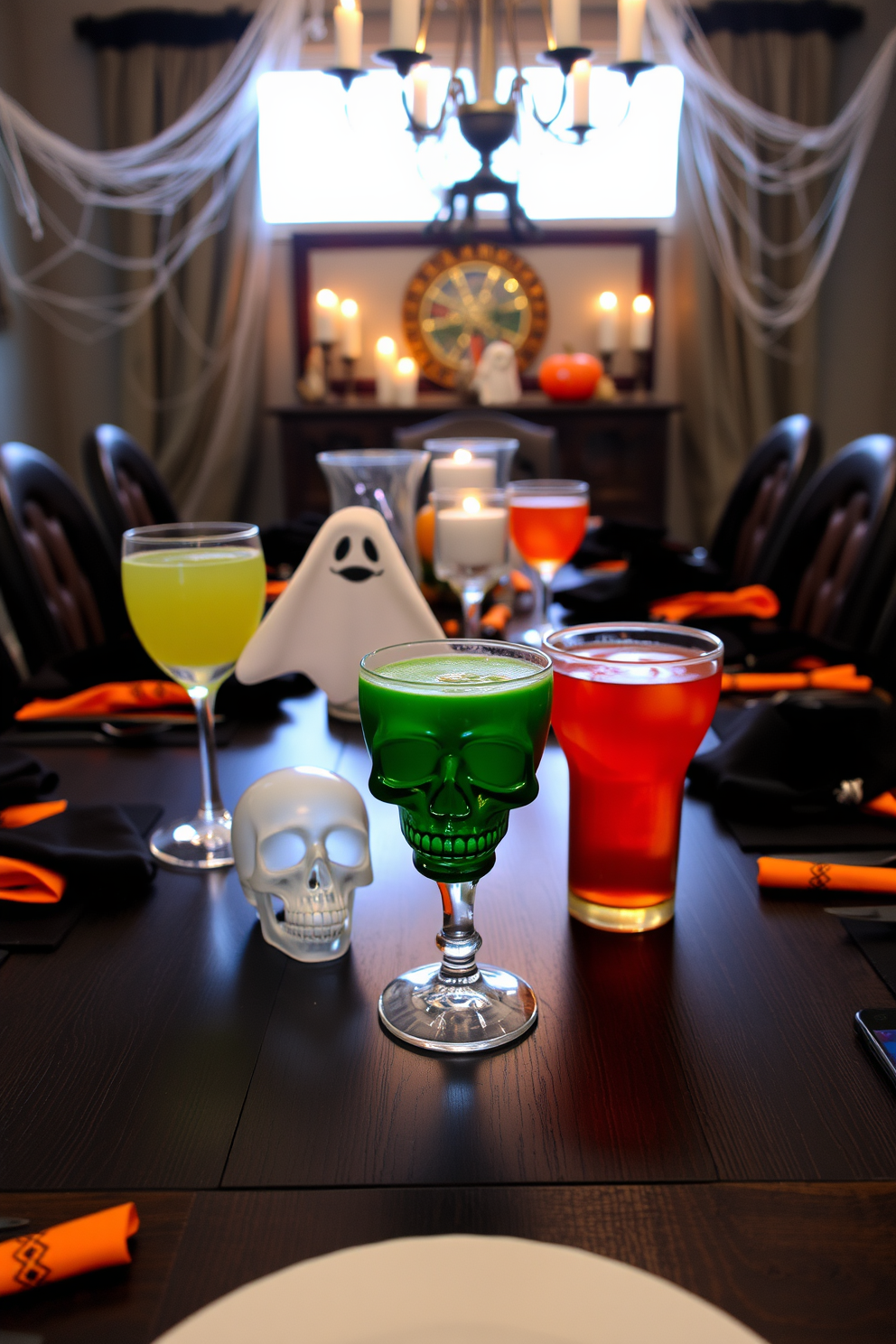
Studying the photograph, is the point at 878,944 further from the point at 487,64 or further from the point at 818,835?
the point at 487,64

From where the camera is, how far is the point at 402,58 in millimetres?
1603

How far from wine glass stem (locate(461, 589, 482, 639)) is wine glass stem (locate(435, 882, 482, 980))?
0.69 metres

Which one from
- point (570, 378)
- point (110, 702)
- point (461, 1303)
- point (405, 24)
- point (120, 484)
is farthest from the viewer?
point (570, 378)

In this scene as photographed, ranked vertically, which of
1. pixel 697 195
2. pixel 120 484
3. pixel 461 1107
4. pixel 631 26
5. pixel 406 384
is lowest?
pixel 461 1107

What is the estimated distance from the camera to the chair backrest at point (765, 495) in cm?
196

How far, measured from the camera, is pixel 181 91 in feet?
14.0

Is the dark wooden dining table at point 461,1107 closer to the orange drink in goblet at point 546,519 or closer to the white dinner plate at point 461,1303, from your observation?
the white dinner plate at point 461,1303

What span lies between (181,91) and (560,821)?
4.41 meters

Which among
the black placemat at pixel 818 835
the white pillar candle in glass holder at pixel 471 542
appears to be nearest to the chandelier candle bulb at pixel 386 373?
the white pillar candle in glass holder at pixel 471 542

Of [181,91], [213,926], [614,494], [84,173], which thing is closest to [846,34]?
[614,494]

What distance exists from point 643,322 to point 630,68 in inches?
115

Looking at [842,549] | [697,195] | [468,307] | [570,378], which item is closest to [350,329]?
[468,307]

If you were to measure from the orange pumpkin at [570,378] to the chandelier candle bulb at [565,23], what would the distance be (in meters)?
2.59

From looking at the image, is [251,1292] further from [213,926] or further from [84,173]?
[84,173]
